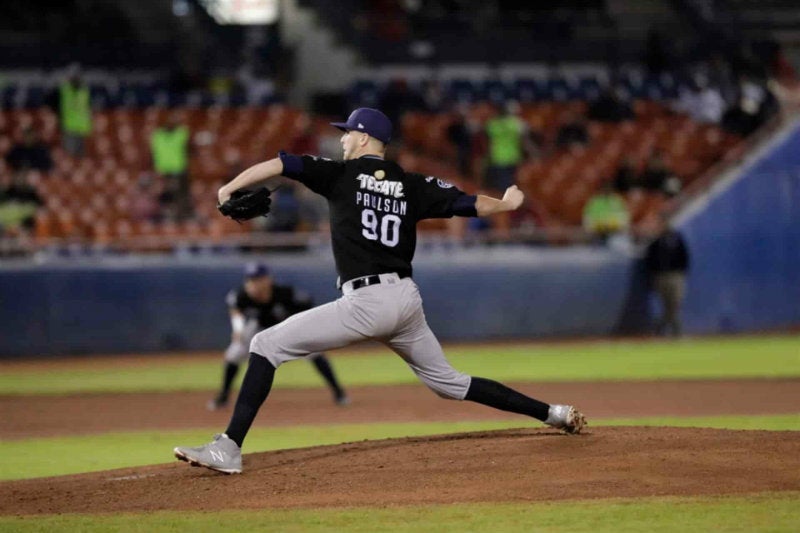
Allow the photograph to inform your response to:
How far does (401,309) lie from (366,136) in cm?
107

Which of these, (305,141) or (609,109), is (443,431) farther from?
(609,109)

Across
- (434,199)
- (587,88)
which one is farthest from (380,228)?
(587,88)

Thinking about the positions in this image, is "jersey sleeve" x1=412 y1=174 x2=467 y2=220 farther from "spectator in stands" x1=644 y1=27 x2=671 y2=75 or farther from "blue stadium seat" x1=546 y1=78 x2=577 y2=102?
"spectator in stands" x1=644 y1=27 x2=671 y2=75

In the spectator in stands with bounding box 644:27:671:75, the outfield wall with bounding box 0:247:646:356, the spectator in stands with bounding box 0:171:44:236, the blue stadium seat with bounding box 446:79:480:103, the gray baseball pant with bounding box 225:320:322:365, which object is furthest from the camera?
the spectator in stands with bounding box 644:27:671:75

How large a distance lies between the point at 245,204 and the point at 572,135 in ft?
54.7

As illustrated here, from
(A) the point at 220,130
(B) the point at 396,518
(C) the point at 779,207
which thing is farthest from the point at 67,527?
(C) the point at 779,207

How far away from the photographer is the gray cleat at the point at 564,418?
813 centimetres

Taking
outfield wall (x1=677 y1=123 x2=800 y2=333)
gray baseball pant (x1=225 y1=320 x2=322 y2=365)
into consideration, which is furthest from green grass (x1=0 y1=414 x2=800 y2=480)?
outfield wall (x1=677 y1=123 x2=800 y2=333)

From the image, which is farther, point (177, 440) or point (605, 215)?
point (605, 215)

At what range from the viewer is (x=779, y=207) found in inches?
882

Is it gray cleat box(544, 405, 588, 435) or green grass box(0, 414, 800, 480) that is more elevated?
gray cleat box(544, 405, 588, 435)

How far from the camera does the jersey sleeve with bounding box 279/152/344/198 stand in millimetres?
7398

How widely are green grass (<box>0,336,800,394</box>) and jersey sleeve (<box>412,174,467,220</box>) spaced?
7.83 metres

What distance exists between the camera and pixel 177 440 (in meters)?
11.0
